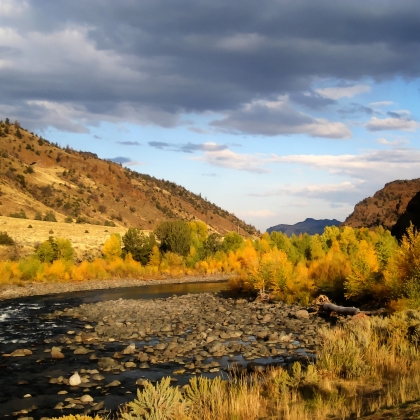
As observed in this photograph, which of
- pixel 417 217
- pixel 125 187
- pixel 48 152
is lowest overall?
pixel 417 217

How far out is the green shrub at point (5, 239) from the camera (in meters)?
51.4

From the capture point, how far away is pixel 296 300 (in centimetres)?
3041

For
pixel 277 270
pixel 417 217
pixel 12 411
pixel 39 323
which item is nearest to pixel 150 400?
pixel 12 411

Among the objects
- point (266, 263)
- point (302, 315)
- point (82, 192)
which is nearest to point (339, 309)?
point (302, 315)

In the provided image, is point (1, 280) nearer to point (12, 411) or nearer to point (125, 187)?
point (12, 411)

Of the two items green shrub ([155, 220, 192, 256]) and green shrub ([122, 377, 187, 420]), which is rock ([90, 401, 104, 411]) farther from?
green shrub ([155, 220, 192, 256])

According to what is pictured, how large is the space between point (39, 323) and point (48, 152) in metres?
98.1

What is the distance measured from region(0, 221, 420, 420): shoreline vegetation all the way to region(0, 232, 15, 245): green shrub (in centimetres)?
340

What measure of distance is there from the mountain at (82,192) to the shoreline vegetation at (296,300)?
25957 millimetres

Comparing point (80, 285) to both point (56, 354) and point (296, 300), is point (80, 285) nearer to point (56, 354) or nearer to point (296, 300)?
point (296, 300)

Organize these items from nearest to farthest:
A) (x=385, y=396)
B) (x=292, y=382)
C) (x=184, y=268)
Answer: (x=385, y=396) < (x=292, y=382) < (x=184, y=268)

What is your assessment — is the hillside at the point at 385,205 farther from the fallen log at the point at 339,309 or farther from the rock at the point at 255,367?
the rock at the point at 255,367

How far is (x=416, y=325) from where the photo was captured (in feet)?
42.1

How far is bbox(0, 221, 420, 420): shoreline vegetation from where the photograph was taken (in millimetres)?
8166
